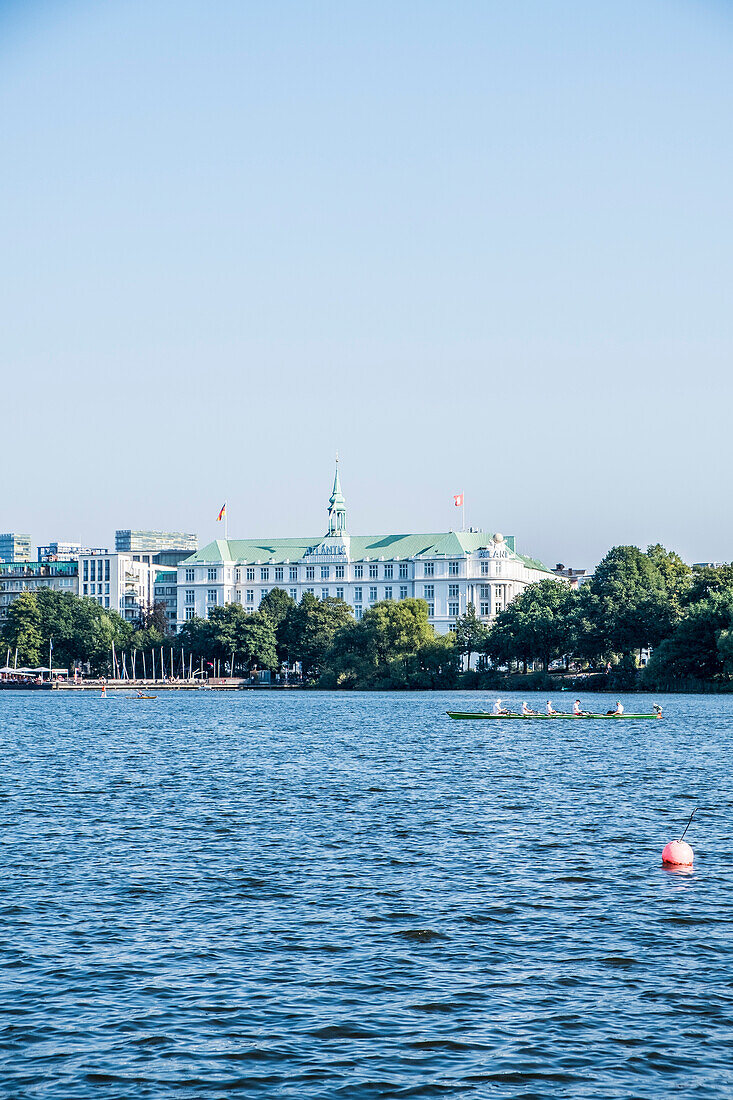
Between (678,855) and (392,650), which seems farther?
(392,650)

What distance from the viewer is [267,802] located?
40.8 meters

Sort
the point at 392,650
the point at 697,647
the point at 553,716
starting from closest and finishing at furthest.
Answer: the point at 553,716, the point at 697,647, the point at 392,650

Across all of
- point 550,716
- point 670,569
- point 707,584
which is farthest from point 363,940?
point 670,569

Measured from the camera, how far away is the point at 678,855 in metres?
28.9

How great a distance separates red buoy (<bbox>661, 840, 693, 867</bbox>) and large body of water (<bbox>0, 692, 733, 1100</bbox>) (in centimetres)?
43

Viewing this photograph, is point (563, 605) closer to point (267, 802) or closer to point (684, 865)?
point (267, 802)

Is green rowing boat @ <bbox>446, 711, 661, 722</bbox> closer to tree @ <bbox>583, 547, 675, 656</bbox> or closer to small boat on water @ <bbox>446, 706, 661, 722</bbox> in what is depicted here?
small boat on water @ <bbox>446, 706, 661, 722</bbox>

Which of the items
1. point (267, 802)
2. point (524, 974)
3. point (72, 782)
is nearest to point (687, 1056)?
point (524, 974)

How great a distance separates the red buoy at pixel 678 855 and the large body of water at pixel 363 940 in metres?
0.43

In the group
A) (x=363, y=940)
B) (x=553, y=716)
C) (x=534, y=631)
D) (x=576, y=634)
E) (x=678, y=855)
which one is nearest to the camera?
(x=363, y=940)

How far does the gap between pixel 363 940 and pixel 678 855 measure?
9.59 meters

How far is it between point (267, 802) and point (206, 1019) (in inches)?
889

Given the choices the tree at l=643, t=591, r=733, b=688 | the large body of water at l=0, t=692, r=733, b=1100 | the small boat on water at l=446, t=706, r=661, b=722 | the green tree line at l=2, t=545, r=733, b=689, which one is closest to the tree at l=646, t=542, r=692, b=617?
the green tree line at l=2, t=545, r=733, b=689

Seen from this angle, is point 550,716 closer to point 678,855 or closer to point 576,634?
point 678,855
